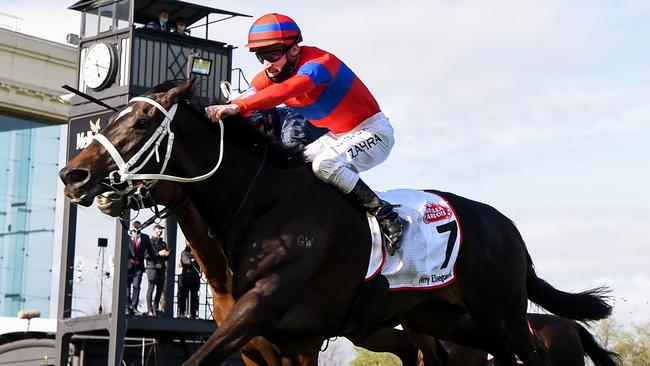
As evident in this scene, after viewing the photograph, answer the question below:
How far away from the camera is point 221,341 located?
20.9 ft

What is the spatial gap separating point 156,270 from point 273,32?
35.9 feet

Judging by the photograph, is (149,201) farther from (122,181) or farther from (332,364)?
(332,364)

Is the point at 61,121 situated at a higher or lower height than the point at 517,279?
higher

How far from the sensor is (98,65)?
64.0ft

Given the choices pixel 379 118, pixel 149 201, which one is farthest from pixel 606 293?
pixel 149 201

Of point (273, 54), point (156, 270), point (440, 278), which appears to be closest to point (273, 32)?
point (273, 54)

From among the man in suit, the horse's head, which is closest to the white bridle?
the horse's head

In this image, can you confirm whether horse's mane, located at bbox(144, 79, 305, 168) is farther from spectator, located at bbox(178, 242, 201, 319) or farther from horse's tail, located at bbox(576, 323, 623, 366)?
spectator, located at bbox(178, 242, 201, 319)

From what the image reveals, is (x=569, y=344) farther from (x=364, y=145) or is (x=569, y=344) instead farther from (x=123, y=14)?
(x=123, y=14)

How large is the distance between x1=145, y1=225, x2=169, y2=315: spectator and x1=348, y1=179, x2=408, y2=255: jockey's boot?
10041 mm

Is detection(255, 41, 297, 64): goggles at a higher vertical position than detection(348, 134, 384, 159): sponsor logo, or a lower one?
higher

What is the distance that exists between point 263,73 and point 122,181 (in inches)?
56.5

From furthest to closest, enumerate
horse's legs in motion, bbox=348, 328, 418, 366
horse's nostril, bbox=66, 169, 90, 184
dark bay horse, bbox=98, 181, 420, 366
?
horse's legs in motion, bbox=348, 328, 418, 366 < dark bay horse, bbox=98, 181, 420, 366 < horse's nostril, bbox=66, 169, 90, 184

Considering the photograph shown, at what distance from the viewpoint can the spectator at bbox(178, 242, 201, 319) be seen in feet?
59.0
